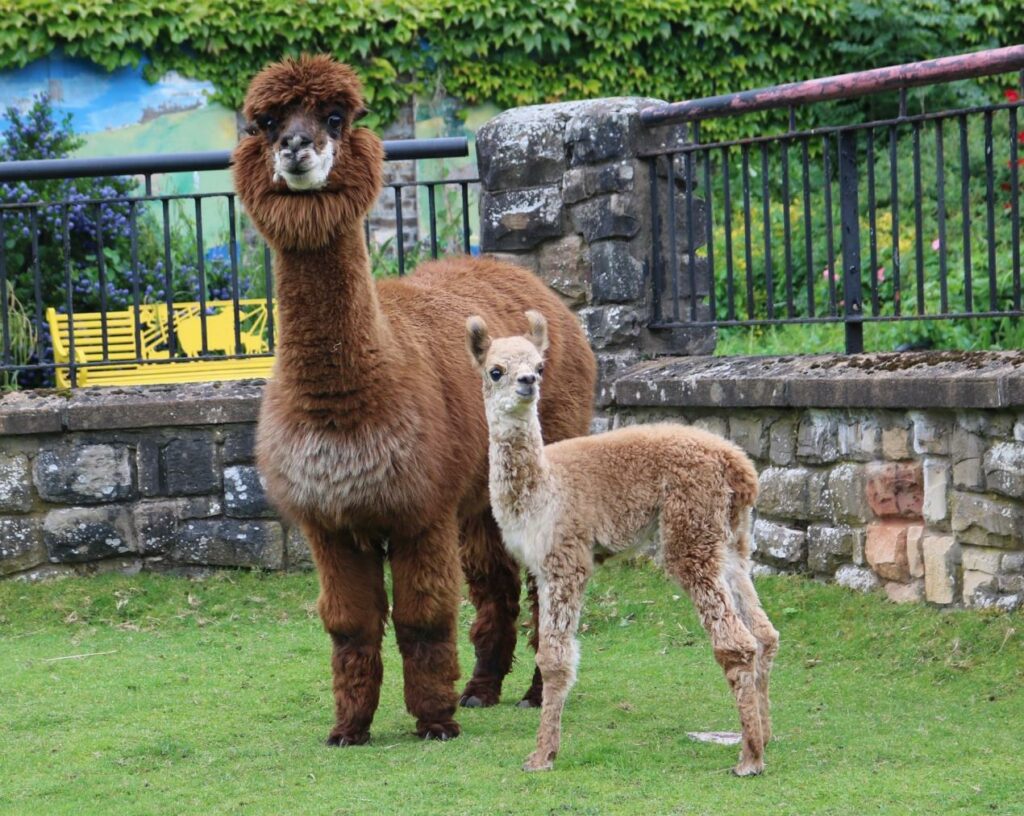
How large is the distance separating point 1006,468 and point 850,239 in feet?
4.92

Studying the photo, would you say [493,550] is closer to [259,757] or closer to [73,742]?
[259,757]

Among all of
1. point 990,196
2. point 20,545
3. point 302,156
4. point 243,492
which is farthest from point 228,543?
point 990,196

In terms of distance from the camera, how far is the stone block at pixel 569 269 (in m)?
7.59

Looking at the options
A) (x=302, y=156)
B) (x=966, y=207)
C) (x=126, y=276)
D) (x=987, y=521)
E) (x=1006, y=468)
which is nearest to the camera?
(x=302, y=156)

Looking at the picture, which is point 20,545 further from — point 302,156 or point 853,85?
point 853,85

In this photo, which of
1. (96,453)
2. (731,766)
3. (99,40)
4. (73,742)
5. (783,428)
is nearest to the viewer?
(731,766)

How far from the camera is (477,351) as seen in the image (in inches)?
179

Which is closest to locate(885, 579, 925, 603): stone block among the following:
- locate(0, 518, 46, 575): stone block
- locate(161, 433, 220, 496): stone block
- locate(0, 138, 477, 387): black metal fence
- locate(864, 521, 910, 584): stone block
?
locate(864, 521, 910, 584): stone block

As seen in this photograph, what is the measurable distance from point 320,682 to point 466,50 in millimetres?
10006

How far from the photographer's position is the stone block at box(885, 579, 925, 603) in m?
6.04

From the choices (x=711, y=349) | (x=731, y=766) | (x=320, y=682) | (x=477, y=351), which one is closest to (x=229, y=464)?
(x=320, y=682)

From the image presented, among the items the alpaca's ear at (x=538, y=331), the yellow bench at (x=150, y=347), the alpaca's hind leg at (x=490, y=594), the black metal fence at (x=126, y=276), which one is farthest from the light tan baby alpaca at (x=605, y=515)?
the yellow bench at (x=150, y=347)

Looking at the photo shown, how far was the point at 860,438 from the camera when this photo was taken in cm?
627

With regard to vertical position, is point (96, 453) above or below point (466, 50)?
below
